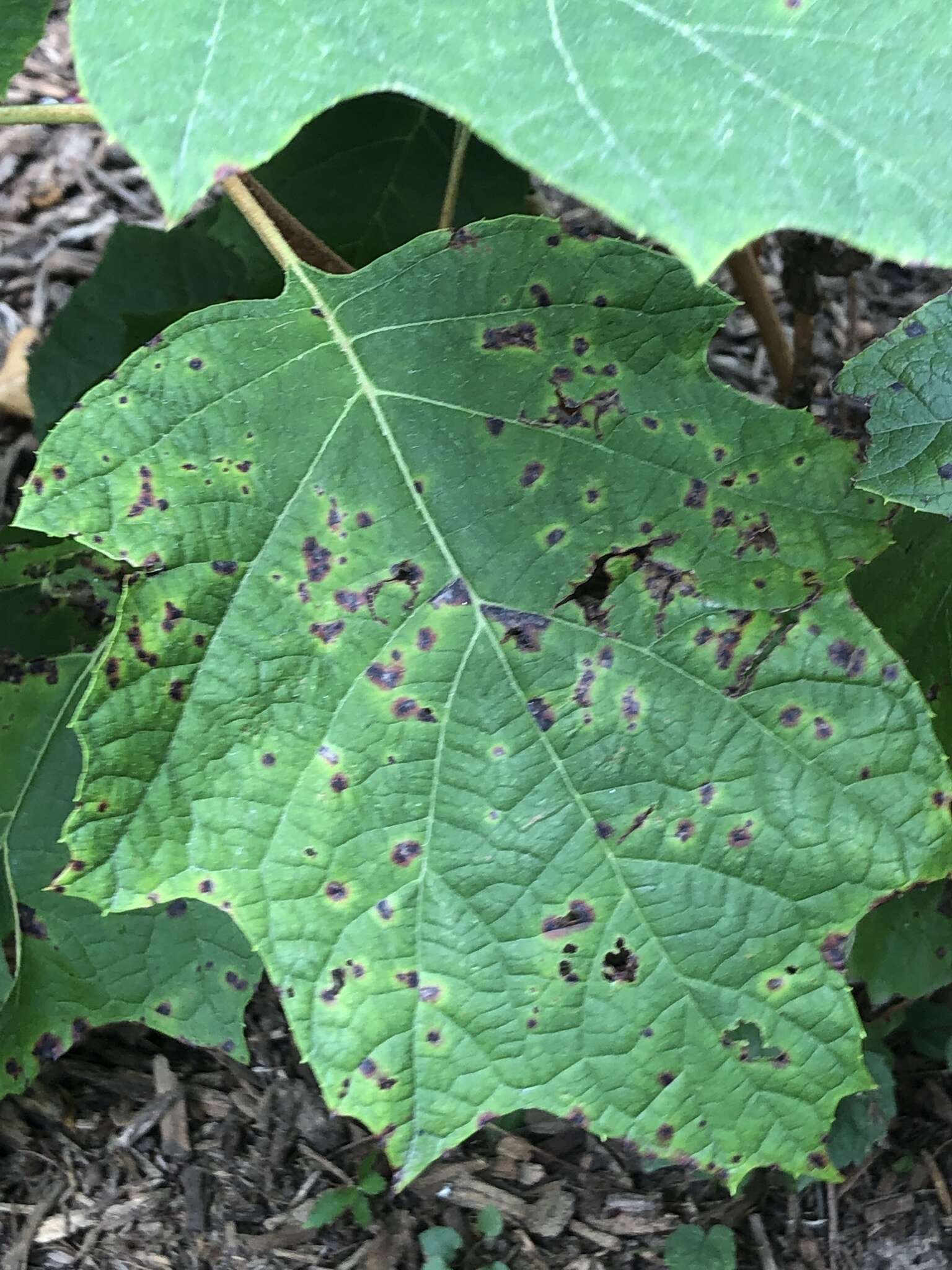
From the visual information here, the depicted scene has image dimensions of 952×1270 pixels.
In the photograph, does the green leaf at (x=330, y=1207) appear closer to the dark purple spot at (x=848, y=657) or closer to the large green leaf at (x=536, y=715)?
the large green leaf at (x=536, y=715)

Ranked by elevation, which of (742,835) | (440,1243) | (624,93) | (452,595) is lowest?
(440,1243)

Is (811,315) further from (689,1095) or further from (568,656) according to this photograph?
(689,1095)

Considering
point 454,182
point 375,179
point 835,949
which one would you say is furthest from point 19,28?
point 835,949

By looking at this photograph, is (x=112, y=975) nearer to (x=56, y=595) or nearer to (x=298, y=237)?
(x=56, y=595)

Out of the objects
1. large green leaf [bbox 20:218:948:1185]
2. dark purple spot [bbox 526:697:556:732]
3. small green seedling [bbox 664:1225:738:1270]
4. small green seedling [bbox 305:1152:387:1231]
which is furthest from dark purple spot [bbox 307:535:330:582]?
small green seedling [bbox 664:1225:738:1270]

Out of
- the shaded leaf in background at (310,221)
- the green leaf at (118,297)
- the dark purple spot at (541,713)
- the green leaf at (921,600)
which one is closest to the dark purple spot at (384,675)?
the dark purple spot at (541,713)

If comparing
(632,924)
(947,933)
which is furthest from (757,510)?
(947,933)

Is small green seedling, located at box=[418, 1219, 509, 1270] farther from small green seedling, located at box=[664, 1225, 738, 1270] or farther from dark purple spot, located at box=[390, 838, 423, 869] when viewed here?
dark purple spot, located at box=[390, 838, 423, 869]
